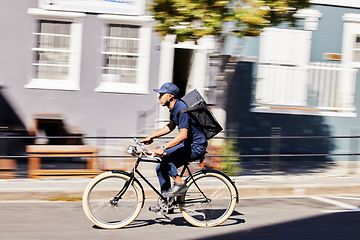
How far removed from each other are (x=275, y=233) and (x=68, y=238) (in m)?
2.44

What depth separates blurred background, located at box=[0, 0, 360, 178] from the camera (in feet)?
39.0

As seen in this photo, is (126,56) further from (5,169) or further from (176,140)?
(176,140)

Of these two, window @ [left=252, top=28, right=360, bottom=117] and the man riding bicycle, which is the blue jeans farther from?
window @ [left=252, top=28, right=360, bottom=117]

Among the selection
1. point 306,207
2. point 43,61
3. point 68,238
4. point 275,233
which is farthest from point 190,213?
point 43,61

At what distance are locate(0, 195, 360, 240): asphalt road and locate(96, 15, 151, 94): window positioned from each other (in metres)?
4.73

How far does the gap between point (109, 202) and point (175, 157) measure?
96 cm

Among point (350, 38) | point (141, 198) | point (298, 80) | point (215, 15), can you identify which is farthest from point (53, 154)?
point (350, 38)

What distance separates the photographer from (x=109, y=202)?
6359mm

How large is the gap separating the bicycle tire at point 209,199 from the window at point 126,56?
589cm

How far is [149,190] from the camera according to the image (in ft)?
27.3

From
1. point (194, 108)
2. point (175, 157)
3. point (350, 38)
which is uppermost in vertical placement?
point (350, 38)

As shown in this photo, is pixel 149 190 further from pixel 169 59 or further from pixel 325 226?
pixel 169 59

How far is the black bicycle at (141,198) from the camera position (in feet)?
20.8

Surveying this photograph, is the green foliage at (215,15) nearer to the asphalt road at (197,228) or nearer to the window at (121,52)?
the asphalt road at (197,228)
